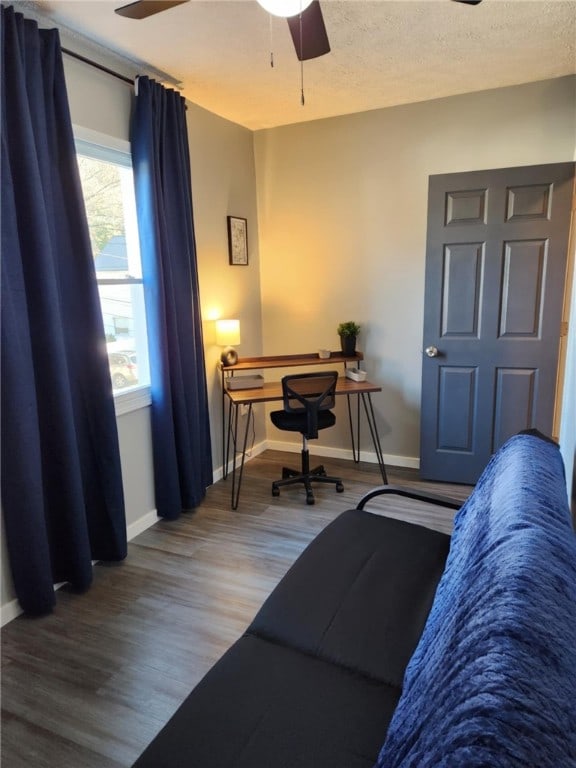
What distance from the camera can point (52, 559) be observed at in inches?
89.0

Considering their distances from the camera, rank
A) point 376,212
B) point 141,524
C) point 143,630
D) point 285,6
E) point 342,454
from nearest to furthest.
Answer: point 285,6, point 143,630, point 141,524, point 376,212, point 342,454

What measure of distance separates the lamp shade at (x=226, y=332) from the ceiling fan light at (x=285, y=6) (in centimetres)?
205

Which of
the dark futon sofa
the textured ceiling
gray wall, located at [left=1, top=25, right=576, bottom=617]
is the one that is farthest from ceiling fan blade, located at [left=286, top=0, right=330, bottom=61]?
the dark futon sofa

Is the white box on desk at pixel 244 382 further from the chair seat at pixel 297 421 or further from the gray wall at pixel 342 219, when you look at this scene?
the chair seat at pixel 297 421

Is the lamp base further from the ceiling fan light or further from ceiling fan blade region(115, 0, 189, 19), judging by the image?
the ceiling fan light

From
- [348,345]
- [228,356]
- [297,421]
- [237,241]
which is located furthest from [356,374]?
[237,241]

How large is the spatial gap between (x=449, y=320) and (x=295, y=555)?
1.86 m

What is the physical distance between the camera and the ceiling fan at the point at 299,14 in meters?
1.46

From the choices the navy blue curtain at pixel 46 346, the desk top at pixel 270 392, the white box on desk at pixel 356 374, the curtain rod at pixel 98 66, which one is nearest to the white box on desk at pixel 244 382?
the desk top at pixel 270 392

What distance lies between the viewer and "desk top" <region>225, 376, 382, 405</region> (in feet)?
10.3

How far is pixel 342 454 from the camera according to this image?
404 centimetres

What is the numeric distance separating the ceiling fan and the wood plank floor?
2268 mm

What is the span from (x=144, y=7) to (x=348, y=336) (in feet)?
7.97

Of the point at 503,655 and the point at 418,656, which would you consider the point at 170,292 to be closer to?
the point at 418,656
